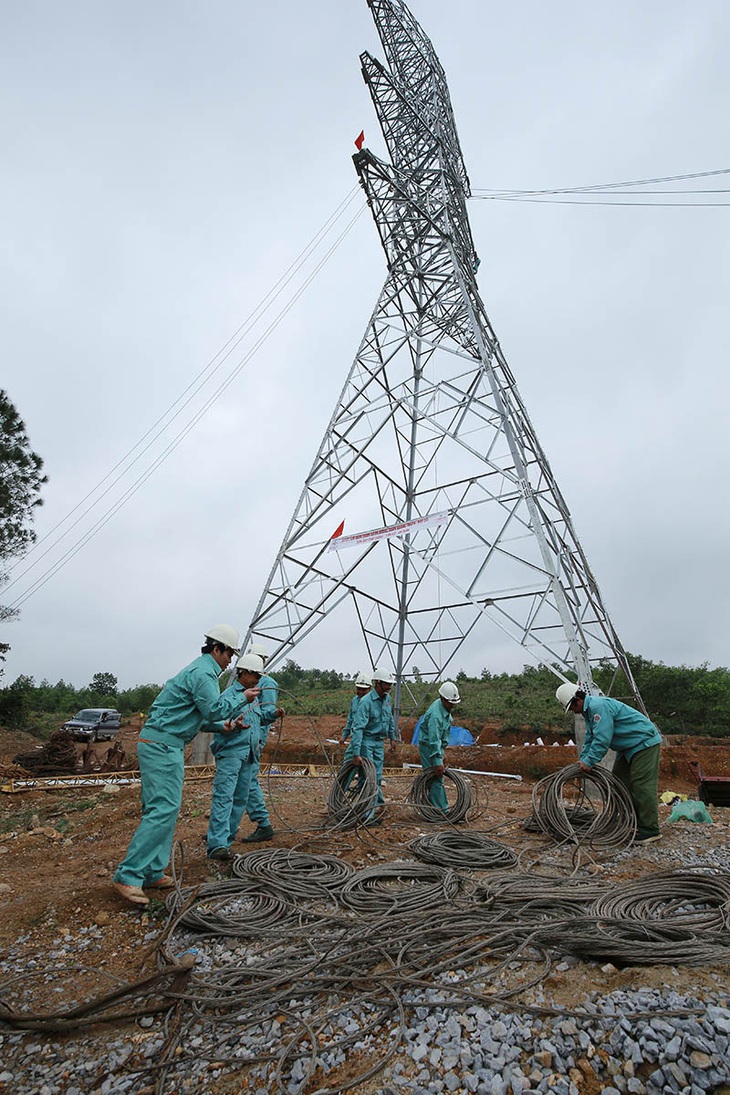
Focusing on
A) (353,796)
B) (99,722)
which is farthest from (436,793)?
(99,722)

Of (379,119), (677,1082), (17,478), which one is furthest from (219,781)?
(17,478)

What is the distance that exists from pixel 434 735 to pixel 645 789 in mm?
2527

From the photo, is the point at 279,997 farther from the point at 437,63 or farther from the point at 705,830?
the point at 437,63

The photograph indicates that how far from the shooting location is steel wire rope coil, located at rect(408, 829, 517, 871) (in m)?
5.12

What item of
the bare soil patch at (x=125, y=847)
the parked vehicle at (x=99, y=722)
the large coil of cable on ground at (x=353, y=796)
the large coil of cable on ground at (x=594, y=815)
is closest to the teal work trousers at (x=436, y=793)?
the bare soil patch at (x=125, y=847)

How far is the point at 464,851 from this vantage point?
17.6 ft

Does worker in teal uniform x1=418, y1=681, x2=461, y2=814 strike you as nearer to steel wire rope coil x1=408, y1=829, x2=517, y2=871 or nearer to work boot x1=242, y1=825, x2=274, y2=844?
steel wire rope coil x1=408, y1=829, x2=517, y2=871

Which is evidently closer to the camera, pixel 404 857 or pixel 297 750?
pixel 404 857

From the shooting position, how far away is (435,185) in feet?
43.3

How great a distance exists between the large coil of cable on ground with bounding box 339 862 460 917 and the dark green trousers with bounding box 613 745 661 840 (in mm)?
2740

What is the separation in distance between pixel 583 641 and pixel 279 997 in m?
7.39

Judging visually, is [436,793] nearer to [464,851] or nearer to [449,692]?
[449,692]

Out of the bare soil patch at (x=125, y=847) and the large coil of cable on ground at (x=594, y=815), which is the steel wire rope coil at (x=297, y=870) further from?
A: the large coil of cable on ground at (x=594, y=815)

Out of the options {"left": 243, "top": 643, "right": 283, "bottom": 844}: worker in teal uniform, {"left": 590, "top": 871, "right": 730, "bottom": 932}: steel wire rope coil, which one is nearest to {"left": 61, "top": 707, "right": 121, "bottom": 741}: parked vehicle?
{"left": 243, "top": 643, "right": 283, "bottom": 844}: worker in teal uniform
